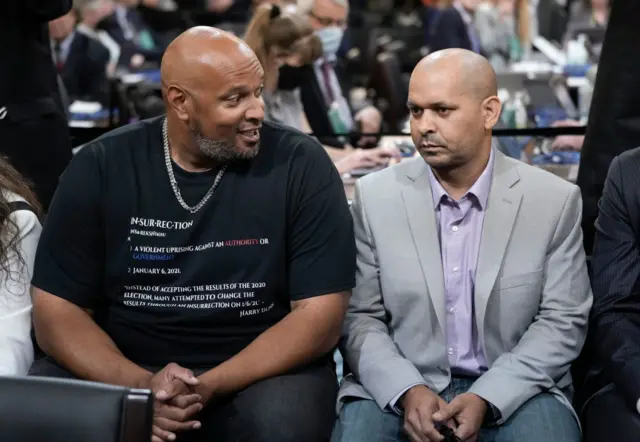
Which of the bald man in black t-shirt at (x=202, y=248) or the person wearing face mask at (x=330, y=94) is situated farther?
the person wearing face mask at (x=330, y=94)

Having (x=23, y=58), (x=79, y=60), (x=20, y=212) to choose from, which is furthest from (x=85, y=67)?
(x=20, y=212)

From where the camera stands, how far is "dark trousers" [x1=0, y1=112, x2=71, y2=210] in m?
3.32

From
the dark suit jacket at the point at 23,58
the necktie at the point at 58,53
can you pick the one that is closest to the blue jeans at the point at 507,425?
the dark suit jacket at the point at 23,58

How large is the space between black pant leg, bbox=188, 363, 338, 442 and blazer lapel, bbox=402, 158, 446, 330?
31 centimetres

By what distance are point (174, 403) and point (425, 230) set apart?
0.67 m

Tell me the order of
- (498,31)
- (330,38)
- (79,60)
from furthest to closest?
(498,31) → (79,60) → (330,38)

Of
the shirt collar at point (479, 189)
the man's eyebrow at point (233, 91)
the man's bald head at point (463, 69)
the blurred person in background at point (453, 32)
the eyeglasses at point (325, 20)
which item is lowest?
the blurred person in background at point (453, 32)

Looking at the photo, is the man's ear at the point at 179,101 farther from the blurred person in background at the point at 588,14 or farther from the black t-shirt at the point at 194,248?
the blurred person in background at the point at 588,14

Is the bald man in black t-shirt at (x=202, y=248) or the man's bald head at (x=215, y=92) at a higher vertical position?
the man's bald head at (x=215, y=92)

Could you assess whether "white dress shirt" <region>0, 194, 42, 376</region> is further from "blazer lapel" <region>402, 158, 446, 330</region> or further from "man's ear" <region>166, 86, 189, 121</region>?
"blazer lapel" <region>402, 158, 446, 330</region>

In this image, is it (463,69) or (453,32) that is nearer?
(463,69)

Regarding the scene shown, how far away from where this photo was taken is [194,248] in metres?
2.27

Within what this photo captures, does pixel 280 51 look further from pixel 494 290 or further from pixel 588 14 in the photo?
pixel 588 14

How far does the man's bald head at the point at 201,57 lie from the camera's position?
2.23m
